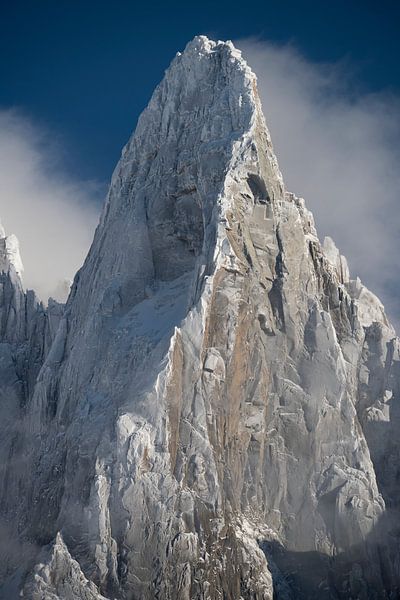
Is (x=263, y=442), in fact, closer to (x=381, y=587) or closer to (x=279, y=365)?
(x=279, y=365)

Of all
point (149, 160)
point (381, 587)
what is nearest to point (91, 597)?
point (381, 587)

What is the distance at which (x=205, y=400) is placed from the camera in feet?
220

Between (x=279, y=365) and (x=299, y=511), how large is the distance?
1032cm

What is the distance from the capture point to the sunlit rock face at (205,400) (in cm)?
6306

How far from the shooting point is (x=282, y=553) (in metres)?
67.2

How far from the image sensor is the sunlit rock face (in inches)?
2483

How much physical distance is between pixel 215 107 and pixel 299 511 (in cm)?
3175

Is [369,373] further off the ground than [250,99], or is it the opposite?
[250,99]

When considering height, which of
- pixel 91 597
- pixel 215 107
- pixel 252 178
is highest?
pixel 215 107

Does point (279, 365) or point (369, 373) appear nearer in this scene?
point (279, 365)

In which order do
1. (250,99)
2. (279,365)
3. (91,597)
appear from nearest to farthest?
(91,597) < (279,365) < (250,99)

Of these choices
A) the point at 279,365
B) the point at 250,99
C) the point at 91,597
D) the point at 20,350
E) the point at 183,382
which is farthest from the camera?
the point at 20,350

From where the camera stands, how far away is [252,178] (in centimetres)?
7512

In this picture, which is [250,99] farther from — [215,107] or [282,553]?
[282,553]
